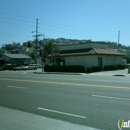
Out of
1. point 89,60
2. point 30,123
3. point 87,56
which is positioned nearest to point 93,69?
point 89,60

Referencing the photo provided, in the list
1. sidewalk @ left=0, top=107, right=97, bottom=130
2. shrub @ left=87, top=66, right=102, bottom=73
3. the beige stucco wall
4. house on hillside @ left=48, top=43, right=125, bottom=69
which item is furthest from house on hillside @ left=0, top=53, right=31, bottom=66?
sidewalk @ left=0, top=107, right=97, bottom=130

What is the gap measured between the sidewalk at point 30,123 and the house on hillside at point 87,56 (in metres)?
32.4

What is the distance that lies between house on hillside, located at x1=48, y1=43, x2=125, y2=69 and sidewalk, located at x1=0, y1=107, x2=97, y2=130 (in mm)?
32352

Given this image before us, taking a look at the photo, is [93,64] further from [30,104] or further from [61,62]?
[30,104]

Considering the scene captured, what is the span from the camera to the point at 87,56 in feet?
133

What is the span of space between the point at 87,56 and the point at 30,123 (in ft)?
113

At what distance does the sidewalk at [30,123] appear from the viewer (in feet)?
21.0

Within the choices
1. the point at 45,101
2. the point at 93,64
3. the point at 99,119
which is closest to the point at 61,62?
the point at 93,64

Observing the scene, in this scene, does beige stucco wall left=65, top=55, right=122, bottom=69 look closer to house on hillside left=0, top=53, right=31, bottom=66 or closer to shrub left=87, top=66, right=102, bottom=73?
shrub left=87, top=66, right=102, bottom=73

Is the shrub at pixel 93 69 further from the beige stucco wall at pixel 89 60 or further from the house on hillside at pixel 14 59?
the house on hillside at pixel 14 59

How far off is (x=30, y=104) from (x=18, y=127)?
3572 mm

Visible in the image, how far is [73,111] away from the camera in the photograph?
8461 millimetres

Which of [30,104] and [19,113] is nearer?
[19,113]

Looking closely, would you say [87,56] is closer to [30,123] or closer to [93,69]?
[93,69]
